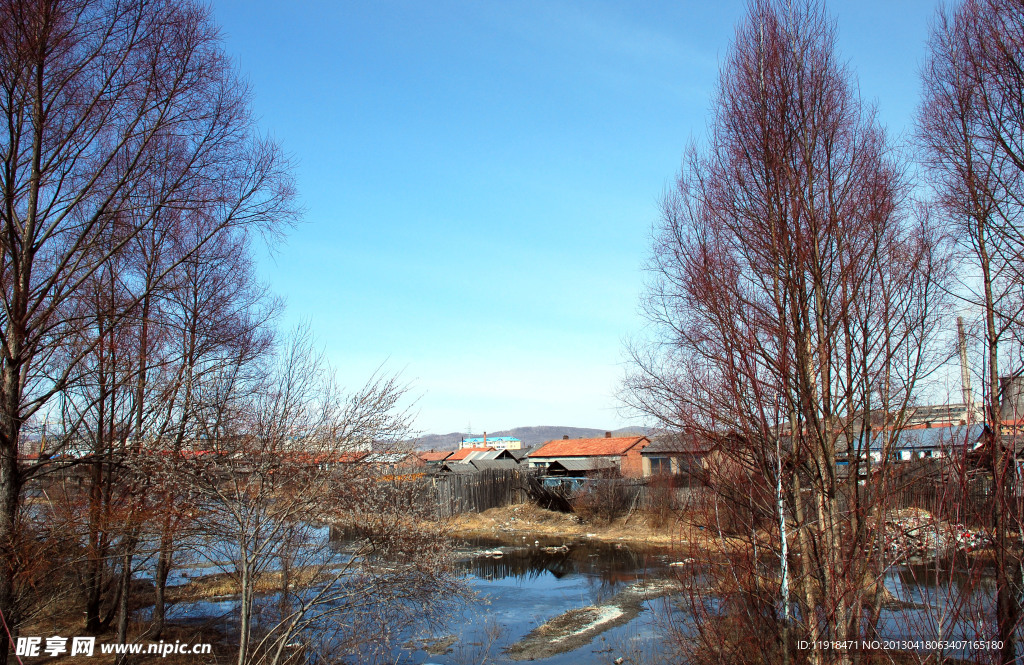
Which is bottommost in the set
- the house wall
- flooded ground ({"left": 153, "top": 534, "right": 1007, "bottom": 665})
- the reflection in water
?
the reflection in water

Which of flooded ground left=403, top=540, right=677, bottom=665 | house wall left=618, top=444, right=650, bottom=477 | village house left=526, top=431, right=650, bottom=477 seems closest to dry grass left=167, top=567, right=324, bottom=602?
flooded ground left=403, top=540, right=677, bottom=665

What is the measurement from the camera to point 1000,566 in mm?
3969

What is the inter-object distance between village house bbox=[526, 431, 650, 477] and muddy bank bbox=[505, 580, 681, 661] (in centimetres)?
2622

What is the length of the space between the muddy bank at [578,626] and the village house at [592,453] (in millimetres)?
26219

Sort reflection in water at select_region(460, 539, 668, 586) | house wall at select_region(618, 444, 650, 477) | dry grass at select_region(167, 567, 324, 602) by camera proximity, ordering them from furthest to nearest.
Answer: house wall at select_region(618, 444, 650, 477) < reflection in water at select_region(460, 539, 668, 586) < dry grass at select_region(167, 567, 324, 602)

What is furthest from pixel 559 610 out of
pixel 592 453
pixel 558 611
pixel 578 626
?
pixel 592 453

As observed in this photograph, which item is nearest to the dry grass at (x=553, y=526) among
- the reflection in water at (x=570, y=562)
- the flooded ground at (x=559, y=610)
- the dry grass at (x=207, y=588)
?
the reflection in water at (x=570, y=562)

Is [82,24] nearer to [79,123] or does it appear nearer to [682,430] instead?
[79,123]

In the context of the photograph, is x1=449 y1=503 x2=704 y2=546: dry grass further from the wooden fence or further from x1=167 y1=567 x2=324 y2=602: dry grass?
x1=167 y1=567 x2=324 y2=602: dry grass

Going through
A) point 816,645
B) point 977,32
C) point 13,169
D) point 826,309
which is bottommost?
point 816,645

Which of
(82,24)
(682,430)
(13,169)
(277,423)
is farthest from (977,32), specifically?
(13,169)

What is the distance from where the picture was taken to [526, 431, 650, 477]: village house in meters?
47.2

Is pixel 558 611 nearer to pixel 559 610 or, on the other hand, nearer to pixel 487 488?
pixel 559 610

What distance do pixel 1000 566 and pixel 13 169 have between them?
352 inches
